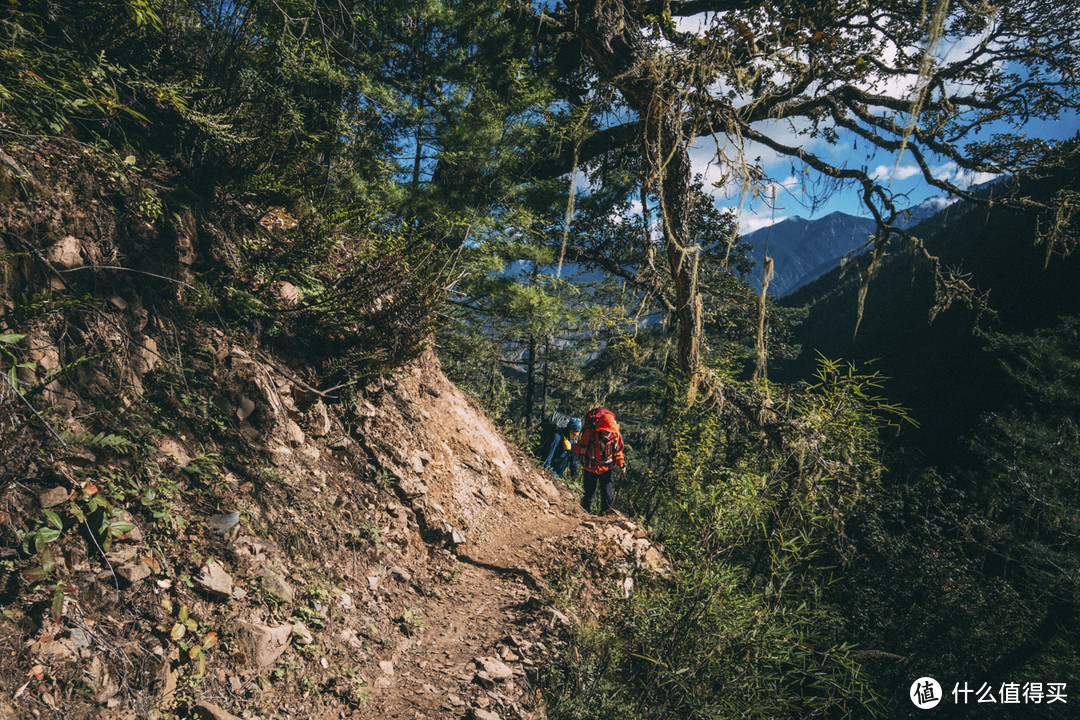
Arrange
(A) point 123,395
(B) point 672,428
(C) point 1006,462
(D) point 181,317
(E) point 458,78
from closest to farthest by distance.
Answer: (A) point 123,395 < (D) point 181,317 < (B) point 672,428 < (E) point 458,78 < (C) point 1006,462

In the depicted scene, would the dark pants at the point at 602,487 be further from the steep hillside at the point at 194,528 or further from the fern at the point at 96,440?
the fern at the point at 96,440

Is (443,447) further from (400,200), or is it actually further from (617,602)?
(400,200)

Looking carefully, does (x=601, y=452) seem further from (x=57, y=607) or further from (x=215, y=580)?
(x=57, y=607)

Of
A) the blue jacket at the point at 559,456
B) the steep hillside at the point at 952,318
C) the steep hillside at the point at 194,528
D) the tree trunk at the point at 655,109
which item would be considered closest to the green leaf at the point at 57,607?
the steep hillside at the point at 194,528

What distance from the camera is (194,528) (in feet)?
7.77

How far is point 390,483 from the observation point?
13.3ft

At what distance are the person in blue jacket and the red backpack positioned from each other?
177 cm

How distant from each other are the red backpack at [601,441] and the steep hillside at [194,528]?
250 centimetres

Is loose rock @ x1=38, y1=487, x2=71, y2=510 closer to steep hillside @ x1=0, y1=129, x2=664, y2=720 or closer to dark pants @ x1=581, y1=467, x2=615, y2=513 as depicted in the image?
steep hillside @ x1=0, y1=129, x2=664, y2=720

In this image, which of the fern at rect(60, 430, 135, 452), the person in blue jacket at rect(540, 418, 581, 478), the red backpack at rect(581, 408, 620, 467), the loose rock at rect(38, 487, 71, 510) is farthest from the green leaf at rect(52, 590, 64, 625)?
the person in blue jacket at rect(540, 418, 581, 478)

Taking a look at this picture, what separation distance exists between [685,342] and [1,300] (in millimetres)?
4692

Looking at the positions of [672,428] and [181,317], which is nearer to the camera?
[181,317]

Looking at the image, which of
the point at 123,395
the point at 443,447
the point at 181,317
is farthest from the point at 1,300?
the point at 443,447

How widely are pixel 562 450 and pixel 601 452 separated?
7.53ft
